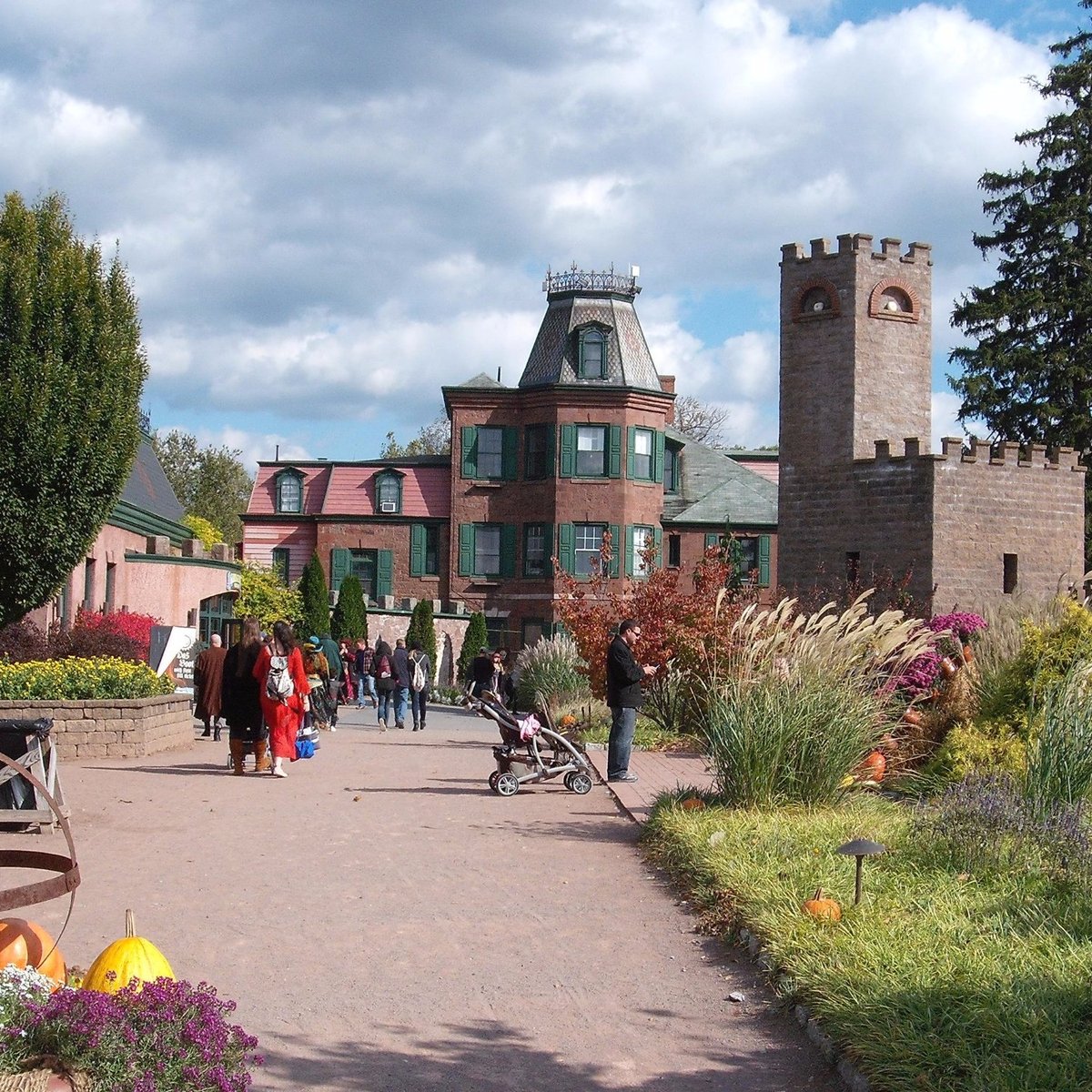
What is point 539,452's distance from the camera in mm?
48594

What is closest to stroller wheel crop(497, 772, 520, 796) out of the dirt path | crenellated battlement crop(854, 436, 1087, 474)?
the dirt path

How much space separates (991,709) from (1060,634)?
3.27 ft

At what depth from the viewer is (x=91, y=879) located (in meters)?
9.48

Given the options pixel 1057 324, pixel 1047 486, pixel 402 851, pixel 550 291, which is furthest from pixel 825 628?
pixel 550 291

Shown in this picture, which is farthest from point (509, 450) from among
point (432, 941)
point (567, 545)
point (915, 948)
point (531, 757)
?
point (915, 948)

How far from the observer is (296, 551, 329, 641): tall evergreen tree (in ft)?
143

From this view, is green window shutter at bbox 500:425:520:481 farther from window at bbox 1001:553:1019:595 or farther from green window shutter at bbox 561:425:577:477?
window at bbox 1001:553:1019:595

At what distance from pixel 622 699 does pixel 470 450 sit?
34.4 meters

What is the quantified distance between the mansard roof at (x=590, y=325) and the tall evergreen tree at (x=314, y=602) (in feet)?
32.7

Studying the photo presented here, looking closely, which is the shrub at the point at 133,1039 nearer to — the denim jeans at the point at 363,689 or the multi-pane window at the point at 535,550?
the denim jeans at the point at 363,689

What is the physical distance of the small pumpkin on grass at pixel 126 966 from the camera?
16.8 ft

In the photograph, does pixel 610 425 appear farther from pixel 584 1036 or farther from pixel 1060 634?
pixel 584 1036

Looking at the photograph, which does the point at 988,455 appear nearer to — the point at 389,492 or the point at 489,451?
the point at 489,451

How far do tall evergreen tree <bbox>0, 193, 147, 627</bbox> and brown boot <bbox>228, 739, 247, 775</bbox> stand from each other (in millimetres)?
3104
